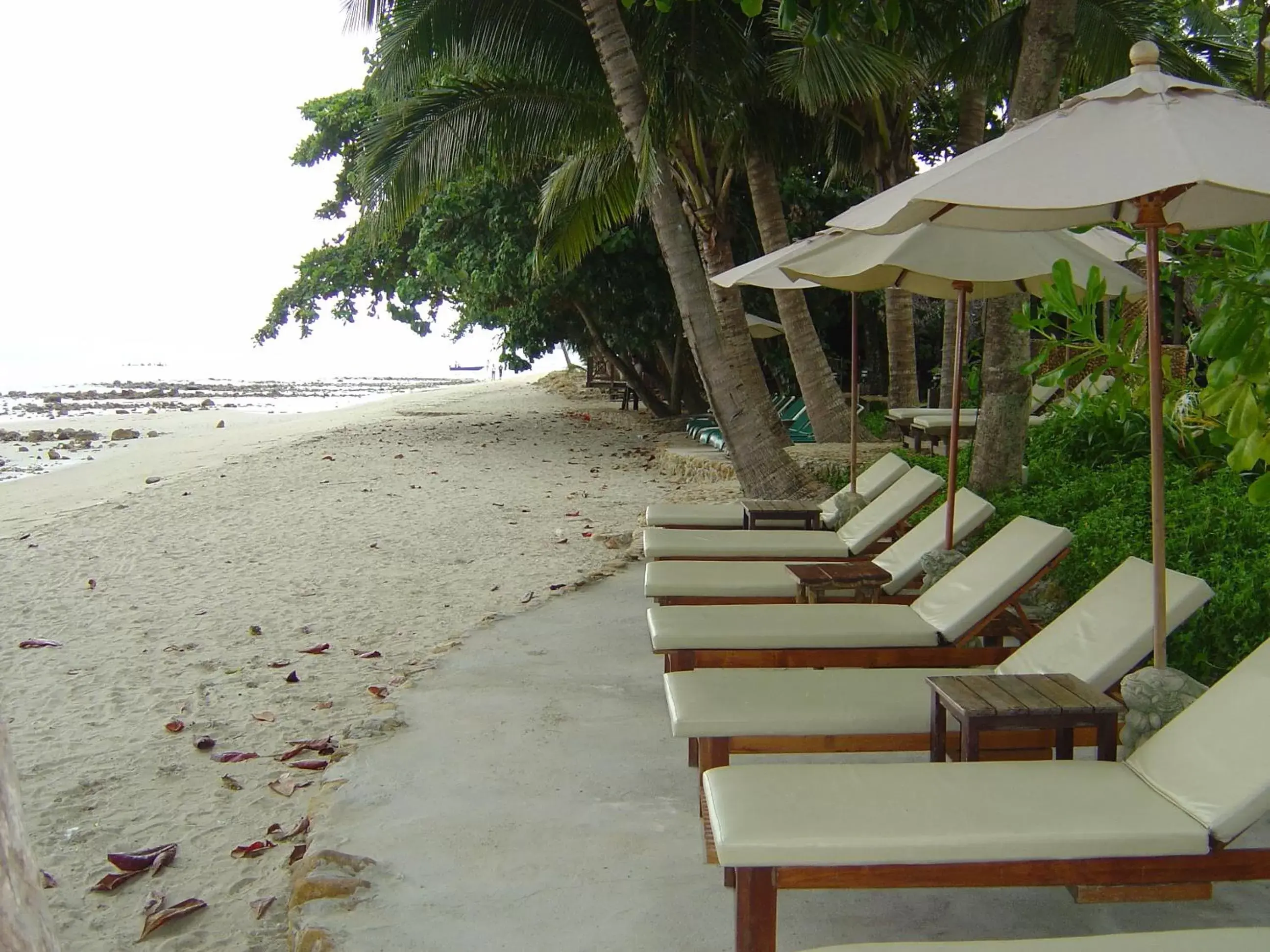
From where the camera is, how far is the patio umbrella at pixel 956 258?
4.98 meters

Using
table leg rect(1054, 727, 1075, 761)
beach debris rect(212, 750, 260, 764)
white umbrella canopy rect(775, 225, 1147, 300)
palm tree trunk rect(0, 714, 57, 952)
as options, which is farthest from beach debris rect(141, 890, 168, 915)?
white umbrella canopy rect(775, 225, 1147, 300)

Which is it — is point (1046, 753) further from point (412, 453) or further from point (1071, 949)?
point (412, 453)

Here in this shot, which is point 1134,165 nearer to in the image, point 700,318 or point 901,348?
point 700,318

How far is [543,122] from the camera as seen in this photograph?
11188 mm

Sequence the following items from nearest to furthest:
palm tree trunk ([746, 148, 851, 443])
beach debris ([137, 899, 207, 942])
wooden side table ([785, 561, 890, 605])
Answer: beach debris ([137, 899, 207, 942])
wooden side table ([785, 561, 890, 605])
palm tree trunk ([746, 148, 851, 443])

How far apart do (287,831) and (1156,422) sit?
3219 millimetres

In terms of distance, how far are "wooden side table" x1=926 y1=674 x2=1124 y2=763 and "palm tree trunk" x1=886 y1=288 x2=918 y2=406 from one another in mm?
8335

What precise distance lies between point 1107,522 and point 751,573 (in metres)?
2.03

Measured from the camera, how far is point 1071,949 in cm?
194

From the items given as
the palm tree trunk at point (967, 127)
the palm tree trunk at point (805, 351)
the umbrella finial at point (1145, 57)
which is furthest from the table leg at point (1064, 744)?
the palm tree trunk at point (967, 127)

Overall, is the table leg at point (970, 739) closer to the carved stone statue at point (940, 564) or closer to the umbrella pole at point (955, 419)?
the carved stone statue at point (940, 564)

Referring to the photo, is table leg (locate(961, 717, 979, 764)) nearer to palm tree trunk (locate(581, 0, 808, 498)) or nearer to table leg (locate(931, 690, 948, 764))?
table leg (locate(931, 690, 948, 764))

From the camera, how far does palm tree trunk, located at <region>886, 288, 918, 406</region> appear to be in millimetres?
11047

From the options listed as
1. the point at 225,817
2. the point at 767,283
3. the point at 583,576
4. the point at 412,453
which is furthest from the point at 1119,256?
the point at 412,453
